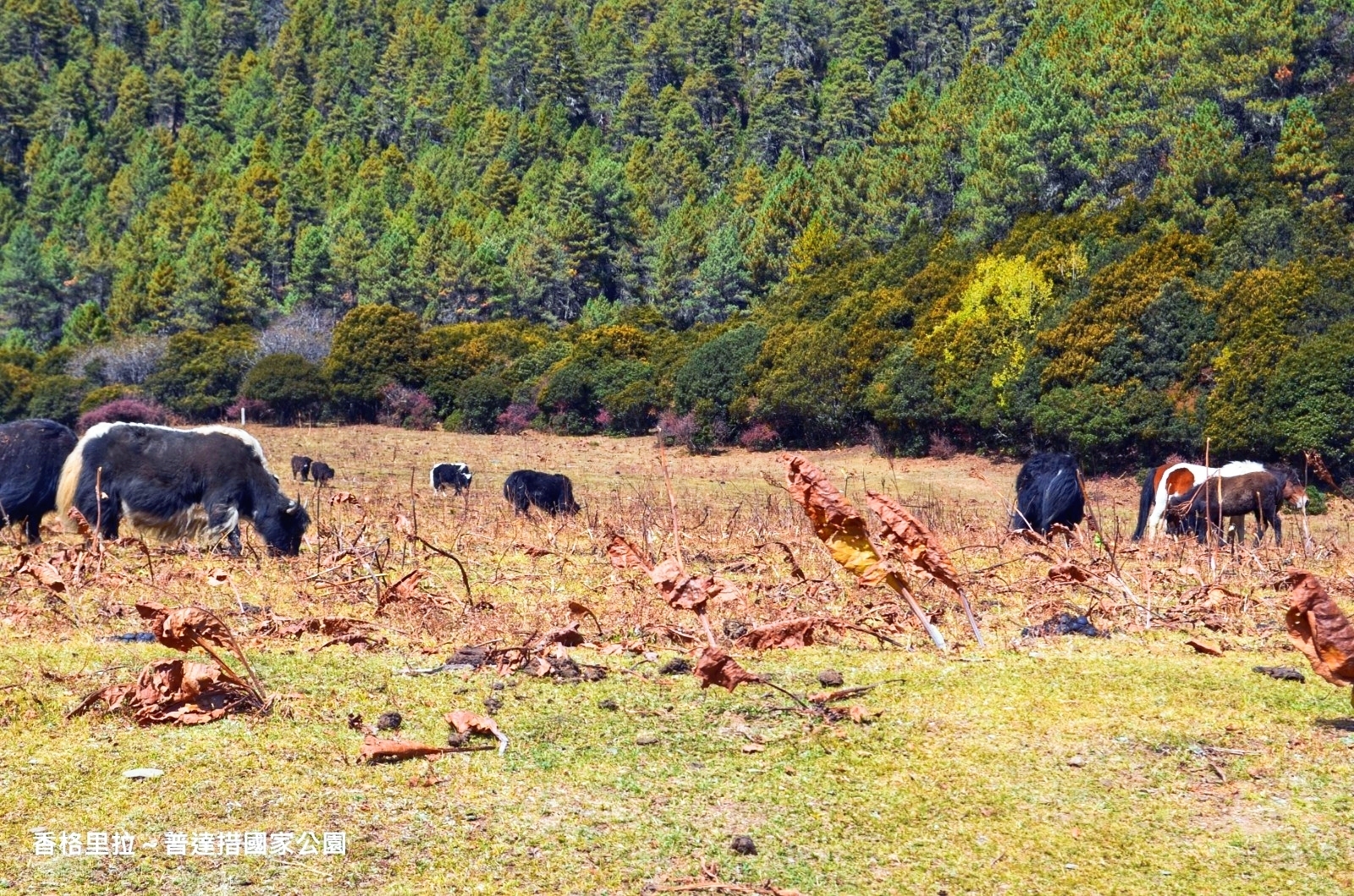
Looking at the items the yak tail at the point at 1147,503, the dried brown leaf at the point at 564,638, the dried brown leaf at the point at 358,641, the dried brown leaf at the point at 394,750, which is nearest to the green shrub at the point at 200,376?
the yak tail at the point at 1147,503

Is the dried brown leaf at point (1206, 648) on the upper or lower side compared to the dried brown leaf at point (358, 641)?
upper

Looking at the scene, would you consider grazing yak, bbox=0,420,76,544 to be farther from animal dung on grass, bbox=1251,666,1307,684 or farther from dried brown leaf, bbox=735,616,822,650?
animal dung on grass, bbox=1251,666,1307,684

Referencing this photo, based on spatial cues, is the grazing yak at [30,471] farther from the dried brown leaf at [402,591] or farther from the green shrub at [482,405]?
the green shrub at [482,405]

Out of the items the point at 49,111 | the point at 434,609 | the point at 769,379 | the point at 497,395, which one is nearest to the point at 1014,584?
the point at 434,609

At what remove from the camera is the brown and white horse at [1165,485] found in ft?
54.5

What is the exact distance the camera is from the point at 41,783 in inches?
214

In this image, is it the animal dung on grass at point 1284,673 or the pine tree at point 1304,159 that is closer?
the animal dung on grass at point 1284,673

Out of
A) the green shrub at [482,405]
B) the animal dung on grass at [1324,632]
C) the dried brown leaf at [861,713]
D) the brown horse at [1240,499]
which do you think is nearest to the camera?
the animal dung on grass at [1324,632]

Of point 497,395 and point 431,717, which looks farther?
point 497,395

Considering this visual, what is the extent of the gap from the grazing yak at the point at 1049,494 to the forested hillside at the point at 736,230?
18.8 meters

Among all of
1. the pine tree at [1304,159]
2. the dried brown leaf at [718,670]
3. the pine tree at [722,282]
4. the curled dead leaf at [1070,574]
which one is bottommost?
the dried brown leaf at [718,670]

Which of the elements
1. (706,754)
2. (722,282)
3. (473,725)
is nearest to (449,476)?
(473,725)

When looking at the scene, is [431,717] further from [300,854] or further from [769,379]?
[769,379]

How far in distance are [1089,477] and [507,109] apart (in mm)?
95952
